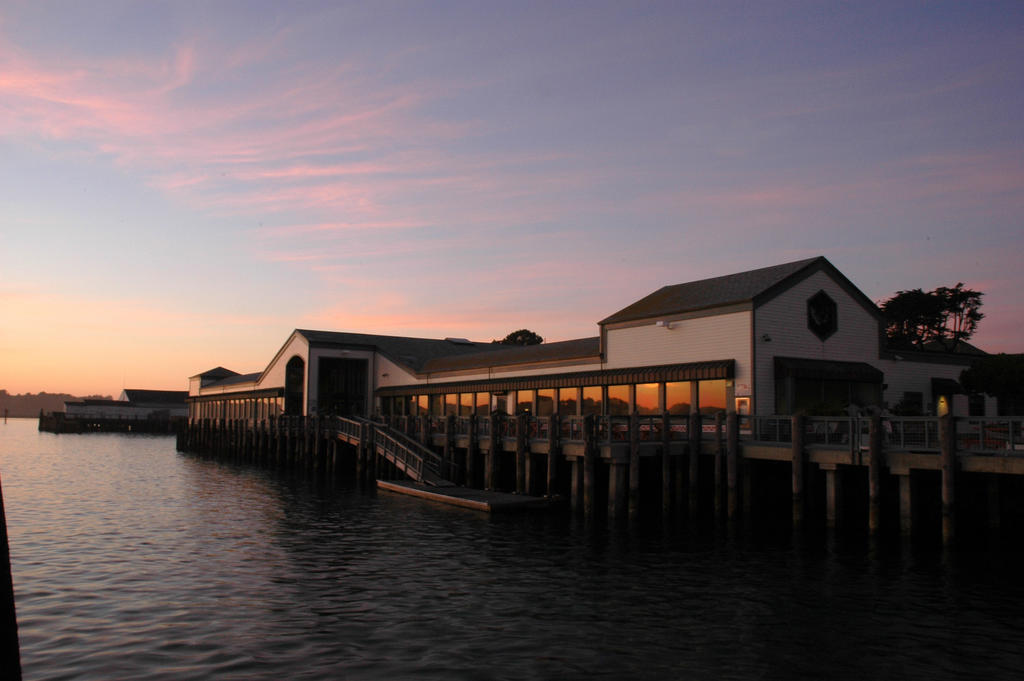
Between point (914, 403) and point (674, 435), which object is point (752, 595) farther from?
point (914, 403)

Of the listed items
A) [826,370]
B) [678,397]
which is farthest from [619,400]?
[826,370]

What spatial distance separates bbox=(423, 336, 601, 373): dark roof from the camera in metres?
46.5

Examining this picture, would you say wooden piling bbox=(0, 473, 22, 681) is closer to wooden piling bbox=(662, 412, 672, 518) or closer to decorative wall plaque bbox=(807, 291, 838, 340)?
wooden piling bbox=(662, 412, 672, 518)

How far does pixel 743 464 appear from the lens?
2978cm

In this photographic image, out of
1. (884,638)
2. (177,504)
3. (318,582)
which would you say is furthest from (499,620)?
(177,504)

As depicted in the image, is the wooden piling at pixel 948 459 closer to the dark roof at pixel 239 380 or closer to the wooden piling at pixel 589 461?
the wooden piling at pixel 589 461

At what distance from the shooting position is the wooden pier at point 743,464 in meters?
23.8

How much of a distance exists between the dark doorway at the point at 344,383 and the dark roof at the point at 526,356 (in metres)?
9.56

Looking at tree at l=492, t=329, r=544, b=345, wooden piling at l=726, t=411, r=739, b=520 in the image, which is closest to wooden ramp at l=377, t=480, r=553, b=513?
wooden piling at l=726, t=411, r=739, b=520

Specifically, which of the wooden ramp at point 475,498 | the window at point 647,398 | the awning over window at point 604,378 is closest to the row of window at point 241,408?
the awning over window at point 604,378

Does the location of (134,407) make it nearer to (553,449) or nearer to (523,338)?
(523,338)

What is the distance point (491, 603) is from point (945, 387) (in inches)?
1359

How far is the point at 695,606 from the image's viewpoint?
1777 centimetres

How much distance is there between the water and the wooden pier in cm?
235
